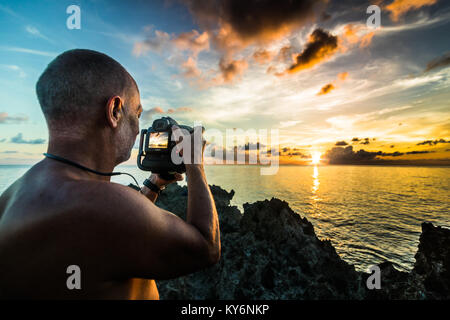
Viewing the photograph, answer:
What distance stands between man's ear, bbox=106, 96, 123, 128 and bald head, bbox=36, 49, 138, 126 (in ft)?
0.17

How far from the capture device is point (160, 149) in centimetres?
220

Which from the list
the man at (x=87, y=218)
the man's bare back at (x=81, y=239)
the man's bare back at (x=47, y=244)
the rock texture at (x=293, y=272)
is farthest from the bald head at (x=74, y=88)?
the rock texture at (x=293, y=272)

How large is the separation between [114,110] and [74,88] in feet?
0.95

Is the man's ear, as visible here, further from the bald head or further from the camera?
the camera

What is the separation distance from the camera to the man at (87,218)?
1050 millimetres

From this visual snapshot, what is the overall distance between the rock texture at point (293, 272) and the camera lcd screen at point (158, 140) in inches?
182

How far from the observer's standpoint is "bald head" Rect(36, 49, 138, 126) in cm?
146

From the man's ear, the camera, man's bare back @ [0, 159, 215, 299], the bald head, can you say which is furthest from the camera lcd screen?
man's bare back @ [0, 159, 215, 299]

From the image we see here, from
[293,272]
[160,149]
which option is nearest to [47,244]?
[160,149]

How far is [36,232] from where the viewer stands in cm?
103

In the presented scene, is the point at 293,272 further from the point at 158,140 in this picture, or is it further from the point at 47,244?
the point at 47,244
